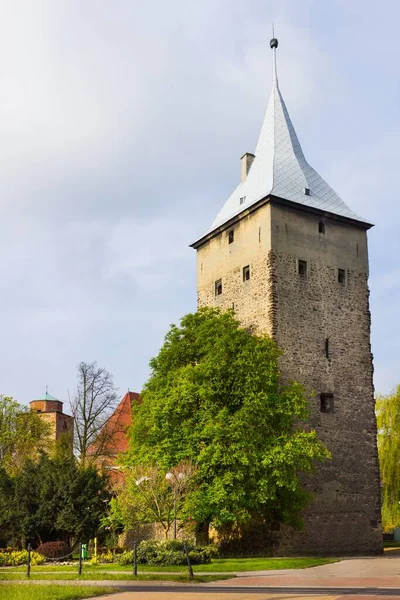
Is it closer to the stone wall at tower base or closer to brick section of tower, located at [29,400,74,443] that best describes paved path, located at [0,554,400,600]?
the stone wall at tower base

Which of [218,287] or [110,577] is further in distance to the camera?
[218,287]

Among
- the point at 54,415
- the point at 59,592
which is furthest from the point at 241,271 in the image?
the point at 54,415

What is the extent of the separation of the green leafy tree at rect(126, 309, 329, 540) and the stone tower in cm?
149

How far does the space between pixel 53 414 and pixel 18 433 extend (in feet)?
51.6

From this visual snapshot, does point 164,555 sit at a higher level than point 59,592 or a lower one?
lower

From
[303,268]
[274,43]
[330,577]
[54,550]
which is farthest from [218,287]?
[330,577]

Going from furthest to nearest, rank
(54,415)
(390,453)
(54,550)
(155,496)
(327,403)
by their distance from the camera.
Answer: (54,415)
(390,453)
(327,403)
(54,550)
(155,496)

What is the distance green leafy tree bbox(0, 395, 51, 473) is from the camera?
47750mm

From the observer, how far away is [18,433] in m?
49.4

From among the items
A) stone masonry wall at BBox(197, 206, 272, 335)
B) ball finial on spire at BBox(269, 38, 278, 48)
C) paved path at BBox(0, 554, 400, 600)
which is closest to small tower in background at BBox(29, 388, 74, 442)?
stone masonry wall at BBox(197, 206, 272, 335)

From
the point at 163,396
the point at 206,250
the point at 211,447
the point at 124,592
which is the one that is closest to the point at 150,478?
the point at 211,447

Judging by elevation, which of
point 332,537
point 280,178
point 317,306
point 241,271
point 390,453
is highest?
point 280,178

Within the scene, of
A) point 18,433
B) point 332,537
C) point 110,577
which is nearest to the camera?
point 110,577

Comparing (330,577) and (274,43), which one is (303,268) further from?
(330,577)
